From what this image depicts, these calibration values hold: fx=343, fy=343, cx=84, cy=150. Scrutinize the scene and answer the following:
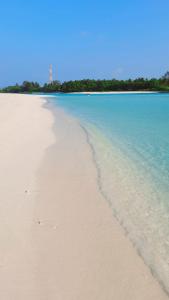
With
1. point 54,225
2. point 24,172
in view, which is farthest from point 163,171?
point 54,225

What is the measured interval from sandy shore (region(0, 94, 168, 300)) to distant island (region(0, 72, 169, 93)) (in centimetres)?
7603

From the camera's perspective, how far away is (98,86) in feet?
306

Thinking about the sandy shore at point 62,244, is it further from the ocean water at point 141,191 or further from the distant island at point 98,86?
the distant island at point 98,86

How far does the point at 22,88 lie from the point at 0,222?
108788 millimetres

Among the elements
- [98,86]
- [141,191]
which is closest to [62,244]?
[141,191]

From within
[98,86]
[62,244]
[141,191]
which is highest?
[62,244]

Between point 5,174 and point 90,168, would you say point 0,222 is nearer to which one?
point 5,174

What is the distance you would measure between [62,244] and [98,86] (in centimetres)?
9221

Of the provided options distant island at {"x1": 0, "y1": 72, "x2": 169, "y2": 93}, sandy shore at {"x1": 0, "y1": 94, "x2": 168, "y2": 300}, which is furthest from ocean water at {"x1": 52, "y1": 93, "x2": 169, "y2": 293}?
distant island at {"x1": 0, "y1": 72, "x2": 169, "y2": 93}

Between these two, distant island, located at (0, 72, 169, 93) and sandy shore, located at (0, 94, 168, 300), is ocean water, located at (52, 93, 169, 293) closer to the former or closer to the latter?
sandy shore, located at (0, 94, 168, 300)

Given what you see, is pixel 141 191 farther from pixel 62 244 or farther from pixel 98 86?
pixel 98 86

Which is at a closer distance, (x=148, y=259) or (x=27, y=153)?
(x=148, y=259)

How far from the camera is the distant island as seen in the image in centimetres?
8303

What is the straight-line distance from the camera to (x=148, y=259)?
2.90 meters
